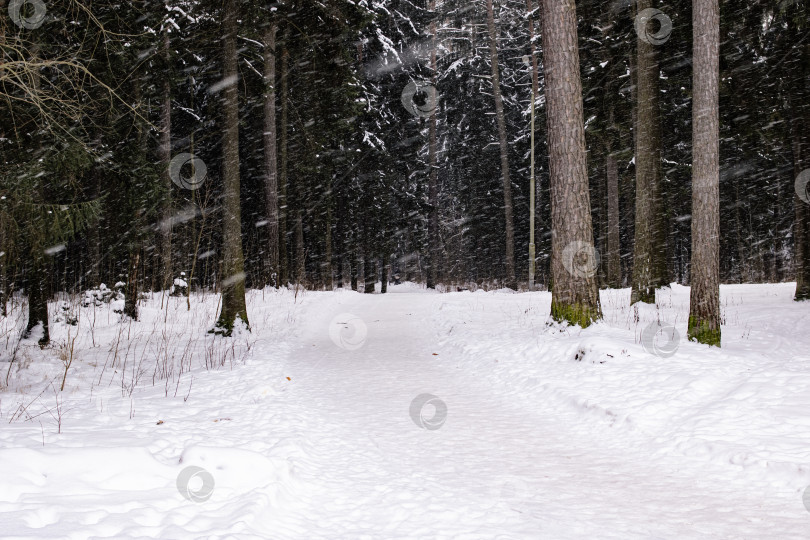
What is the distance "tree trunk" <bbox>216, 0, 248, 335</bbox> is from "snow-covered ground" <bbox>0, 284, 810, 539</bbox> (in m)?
1.51

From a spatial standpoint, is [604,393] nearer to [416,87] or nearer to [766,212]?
[416,87]

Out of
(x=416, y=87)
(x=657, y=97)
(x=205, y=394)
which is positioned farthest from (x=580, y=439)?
(x=416, y=87)

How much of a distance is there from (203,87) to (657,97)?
758 inches

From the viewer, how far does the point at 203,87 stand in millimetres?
22516

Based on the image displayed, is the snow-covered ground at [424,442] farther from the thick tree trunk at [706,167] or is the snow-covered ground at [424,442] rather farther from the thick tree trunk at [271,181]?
the thick tree trunk at [271,181]

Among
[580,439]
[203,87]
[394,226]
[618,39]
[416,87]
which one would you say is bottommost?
[580,439]

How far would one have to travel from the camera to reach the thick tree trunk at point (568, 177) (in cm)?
881

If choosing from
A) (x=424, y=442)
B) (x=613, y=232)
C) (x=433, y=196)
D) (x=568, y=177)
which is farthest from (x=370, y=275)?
(x=424, y=442)

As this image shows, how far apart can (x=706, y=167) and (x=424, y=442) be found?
604 cm

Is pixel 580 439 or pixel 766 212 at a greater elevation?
pixel 766 212

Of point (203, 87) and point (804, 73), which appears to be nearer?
point (804, 73)

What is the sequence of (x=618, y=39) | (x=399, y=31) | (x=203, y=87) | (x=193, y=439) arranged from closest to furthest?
1. (x=193, y=439)
2. (x=618, y=39)
3. (x=203, y=87)
4. (x=399, y=31)

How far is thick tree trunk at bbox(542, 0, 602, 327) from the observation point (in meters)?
8.81

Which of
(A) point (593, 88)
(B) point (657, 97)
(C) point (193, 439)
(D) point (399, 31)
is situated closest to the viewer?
(C) point (193, 439)
